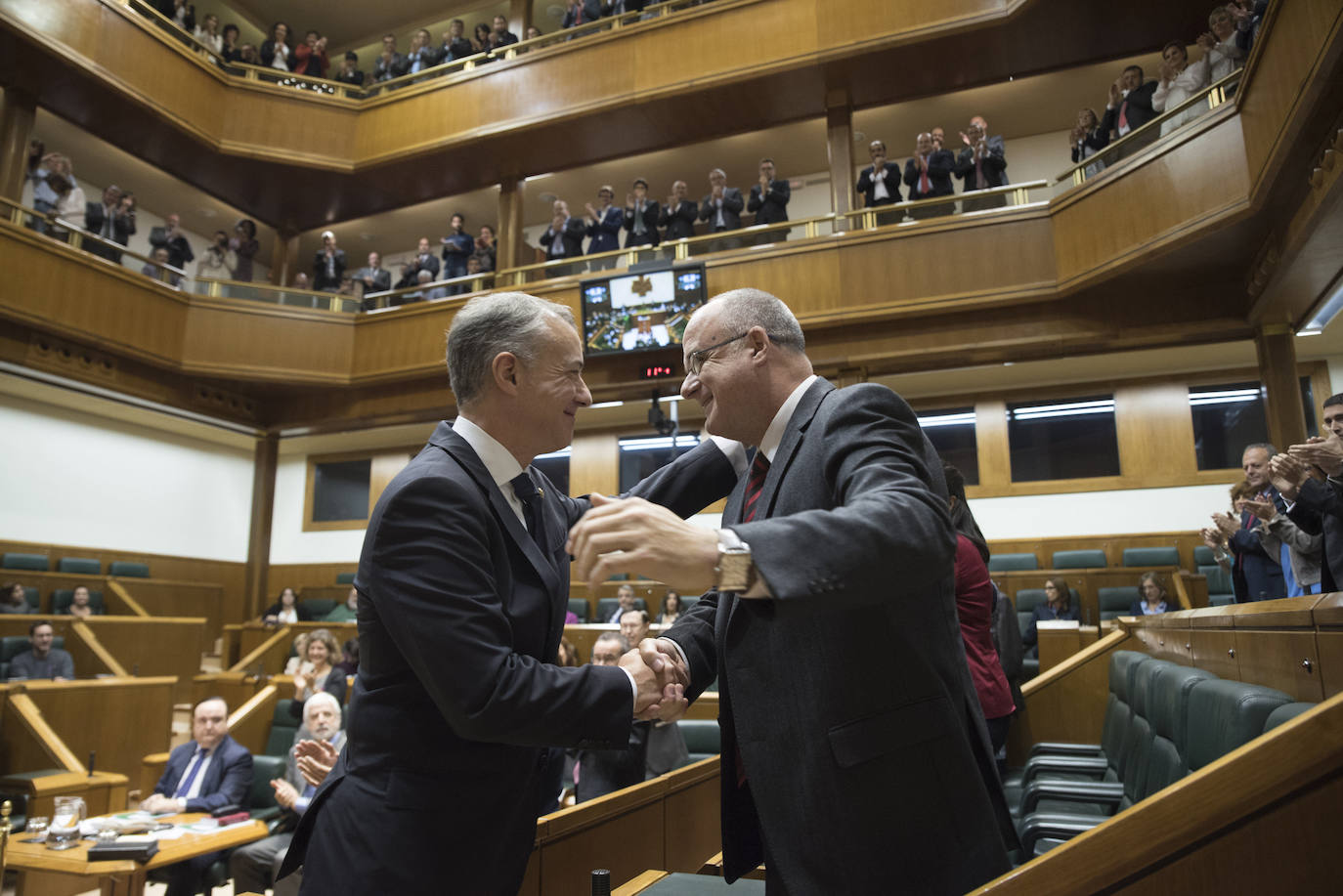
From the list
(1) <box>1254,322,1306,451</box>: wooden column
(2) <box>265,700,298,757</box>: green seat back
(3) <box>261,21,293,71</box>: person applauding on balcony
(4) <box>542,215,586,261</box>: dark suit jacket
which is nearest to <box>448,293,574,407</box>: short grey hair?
(2) <box>265,700,298,757</box>: green seat back

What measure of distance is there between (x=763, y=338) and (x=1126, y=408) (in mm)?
9521

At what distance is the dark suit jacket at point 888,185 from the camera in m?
8.85

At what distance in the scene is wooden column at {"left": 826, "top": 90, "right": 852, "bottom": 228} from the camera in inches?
357

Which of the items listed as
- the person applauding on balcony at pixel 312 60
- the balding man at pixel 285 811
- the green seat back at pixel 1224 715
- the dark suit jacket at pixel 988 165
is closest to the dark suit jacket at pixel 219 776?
the balding man at pixel 285 811

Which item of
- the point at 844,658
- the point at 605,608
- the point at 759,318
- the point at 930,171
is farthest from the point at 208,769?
the point at 930,171

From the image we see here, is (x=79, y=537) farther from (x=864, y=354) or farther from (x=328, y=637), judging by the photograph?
(x=864, y=354)

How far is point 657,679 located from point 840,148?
878 cm

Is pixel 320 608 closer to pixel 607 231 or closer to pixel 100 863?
pixel 607 231

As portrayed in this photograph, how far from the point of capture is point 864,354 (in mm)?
8578

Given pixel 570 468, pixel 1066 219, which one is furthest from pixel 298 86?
pixel 1066 219

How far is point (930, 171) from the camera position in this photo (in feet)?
28.6

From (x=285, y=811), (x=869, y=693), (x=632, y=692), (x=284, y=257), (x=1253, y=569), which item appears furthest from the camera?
(x=284, y=257)

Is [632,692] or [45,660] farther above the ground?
[632,692]

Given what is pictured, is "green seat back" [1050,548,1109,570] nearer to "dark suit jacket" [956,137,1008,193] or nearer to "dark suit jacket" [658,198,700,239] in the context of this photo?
"dark suit jacket" [956,137,1008,193]
